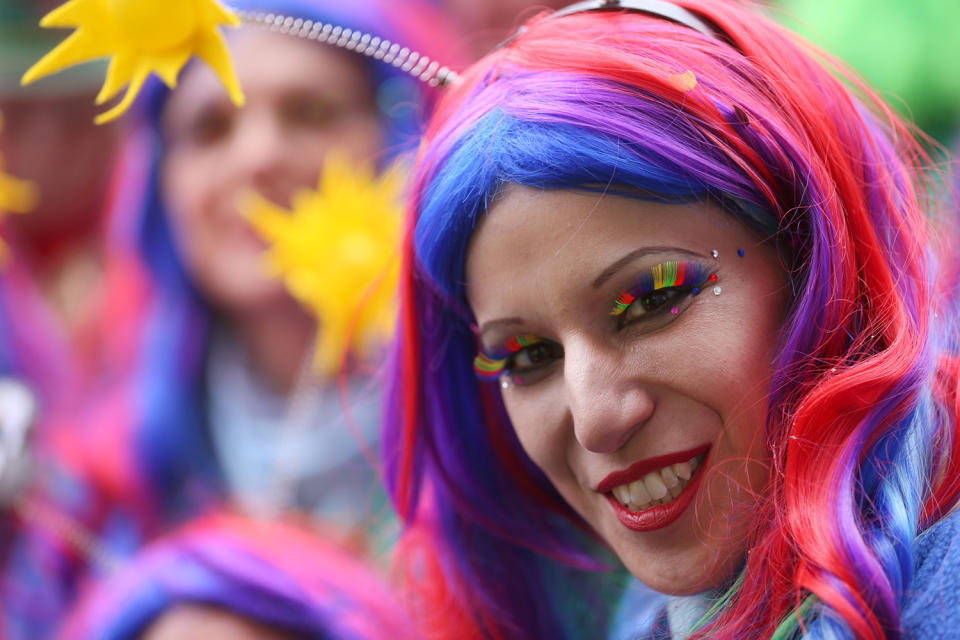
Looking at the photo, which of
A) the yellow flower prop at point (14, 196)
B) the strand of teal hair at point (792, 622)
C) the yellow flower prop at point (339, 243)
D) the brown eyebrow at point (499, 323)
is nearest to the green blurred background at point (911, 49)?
the yellow flower prop at point (339, 243)

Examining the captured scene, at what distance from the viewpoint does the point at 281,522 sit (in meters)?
1.76

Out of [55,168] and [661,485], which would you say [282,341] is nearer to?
[55,168]

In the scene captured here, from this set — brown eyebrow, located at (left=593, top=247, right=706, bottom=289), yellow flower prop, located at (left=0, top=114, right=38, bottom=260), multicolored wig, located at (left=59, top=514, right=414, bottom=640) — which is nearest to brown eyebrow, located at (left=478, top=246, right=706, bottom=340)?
brown eyebrow, located at (left=593, top=247, right=706, bottom=289)

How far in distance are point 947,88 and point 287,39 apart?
1246 millimetres

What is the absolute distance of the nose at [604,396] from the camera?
0.94m

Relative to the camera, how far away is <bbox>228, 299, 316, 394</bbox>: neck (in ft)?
6.94

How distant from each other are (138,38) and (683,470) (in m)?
0.75

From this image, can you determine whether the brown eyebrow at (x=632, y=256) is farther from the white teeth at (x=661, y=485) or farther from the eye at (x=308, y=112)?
the eye at (x=308, y=112)

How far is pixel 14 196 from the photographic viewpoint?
223 centimetres

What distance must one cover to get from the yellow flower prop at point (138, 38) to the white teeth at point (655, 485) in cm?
60

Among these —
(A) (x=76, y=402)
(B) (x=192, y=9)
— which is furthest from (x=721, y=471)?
(A) (x=76, y=402)

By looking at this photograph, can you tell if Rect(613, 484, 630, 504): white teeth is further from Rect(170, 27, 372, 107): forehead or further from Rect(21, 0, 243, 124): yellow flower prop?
Rect(170, 27, 372, 107): forehead

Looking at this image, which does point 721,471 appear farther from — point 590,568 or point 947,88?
point 947,88

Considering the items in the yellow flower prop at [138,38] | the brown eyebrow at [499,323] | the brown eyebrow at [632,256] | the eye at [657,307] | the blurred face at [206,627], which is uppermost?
the yellow flower prop at [138,38]
